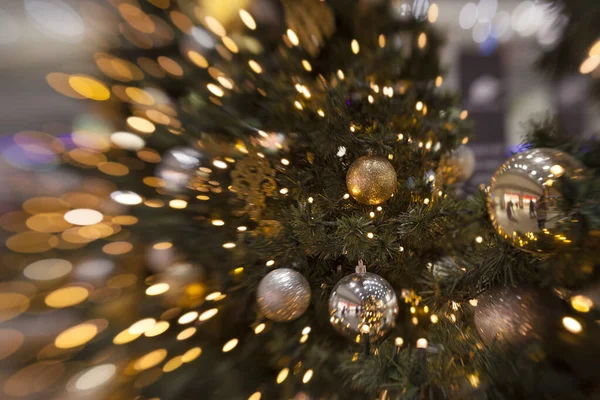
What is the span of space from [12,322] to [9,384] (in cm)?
7

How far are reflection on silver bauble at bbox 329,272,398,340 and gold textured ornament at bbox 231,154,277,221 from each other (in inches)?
6.9

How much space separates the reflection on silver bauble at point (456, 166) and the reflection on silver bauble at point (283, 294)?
1.05ft

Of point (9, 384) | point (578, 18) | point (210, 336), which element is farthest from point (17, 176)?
point (578, 18)

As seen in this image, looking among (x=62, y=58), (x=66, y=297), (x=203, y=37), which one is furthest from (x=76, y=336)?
(x=203, y=37)

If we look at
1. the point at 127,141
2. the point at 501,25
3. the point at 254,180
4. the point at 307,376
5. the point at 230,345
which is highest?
the point at 501,25

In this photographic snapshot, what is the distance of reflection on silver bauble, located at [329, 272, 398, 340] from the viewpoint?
0.39 meters

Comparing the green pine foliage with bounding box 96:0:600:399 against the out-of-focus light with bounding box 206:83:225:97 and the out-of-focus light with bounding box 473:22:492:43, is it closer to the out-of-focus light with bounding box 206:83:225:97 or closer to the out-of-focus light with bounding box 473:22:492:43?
the out-of-focus light with bounding box 206:83:225:97

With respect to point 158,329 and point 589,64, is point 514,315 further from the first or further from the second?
point 158,329

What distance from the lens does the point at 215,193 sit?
1.65 feet

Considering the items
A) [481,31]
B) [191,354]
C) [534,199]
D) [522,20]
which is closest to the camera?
[534,199]

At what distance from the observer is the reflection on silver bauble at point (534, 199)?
0.81 ft

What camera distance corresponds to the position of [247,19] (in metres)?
0.56

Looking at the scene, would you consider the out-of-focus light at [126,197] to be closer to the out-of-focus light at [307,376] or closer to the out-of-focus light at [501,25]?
the out-of-focus light at [307,376]

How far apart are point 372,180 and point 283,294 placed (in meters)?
0.21
